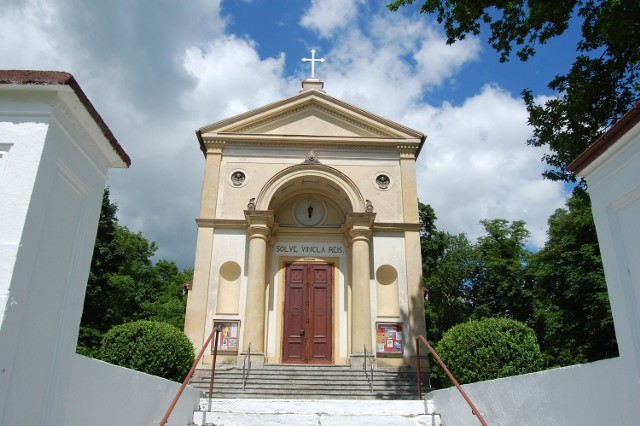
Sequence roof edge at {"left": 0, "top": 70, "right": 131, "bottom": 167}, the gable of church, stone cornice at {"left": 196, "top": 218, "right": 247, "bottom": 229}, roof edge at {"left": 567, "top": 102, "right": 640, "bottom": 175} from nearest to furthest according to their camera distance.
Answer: roof edge at {"left": 0, "top": 70, "right": 131, "bottom": 167}
roof edge at {"left": 567, "top": 102, "right": 640, "bottom": 175}
stone cornice at {"left": 196, "top": 218, "right": 247, "bottom": 229}
the gable of church

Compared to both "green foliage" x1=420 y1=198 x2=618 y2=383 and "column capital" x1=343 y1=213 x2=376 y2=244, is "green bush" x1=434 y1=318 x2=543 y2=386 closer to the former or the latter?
"column capital" x1=343 y1=213 x2=376 y2=244

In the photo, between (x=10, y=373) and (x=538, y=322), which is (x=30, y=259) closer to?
(x=10, y=373)

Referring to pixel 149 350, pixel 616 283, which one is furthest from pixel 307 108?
pixel 616 283

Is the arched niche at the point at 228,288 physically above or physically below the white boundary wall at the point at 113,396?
above

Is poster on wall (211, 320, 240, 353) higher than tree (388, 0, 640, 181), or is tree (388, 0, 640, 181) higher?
tree (388, 0, 640, 181)

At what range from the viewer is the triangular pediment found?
55.1 feet

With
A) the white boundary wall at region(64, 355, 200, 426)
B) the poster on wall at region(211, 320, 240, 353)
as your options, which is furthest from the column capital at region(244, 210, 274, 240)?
the white boundary wall at region(64, 355, 200, 426)

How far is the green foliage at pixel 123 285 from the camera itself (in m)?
25.0

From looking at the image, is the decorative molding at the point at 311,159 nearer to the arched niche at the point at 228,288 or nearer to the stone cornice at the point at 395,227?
the stone cornice at the point at 395,227

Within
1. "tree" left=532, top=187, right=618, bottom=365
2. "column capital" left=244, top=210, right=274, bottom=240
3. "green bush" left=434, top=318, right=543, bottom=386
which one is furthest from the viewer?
"tree" left=532, top=187, right=618, bottom=365

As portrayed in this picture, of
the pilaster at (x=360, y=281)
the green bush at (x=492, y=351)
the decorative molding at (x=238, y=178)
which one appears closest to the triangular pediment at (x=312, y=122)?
the decorative molding at (x=238, y=178)

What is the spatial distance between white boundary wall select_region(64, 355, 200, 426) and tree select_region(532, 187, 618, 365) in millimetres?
17904

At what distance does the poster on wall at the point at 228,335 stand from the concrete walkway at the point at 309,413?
18.1 feet

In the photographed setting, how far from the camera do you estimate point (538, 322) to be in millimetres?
31391
